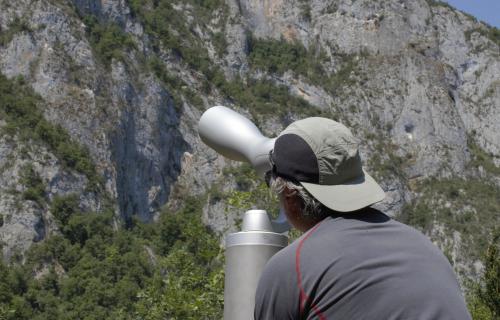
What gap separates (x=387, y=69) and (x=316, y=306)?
285 ft

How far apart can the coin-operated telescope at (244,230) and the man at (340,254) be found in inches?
21.2

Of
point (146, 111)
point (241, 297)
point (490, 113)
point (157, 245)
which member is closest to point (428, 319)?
point (241, 297)

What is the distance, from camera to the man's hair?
193cm

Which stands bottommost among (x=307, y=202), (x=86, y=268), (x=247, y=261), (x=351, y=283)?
(x=86, y=268)

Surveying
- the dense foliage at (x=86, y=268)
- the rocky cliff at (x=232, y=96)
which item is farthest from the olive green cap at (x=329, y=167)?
the rocky cliff at (x=232, y=96)

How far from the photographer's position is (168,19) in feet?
271

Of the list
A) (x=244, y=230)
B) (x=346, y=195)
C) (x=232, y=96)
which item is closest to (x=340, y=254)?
(x=346, y=195)

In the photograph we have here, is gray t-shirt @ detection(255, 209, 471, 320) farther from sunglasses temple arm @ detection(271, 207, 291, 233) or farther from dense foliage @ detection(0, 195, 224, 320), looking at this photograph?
dense foliage @ detection(0, 195, 224, 320)

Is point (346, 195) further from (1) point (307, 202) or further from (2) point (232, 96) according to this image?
(2) point (232, 96)

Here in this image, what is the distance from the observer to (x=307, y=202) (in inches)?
76.4

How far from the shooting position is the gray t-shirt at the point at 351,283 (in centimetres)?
174

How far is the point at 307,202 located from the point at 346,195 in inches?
4.0

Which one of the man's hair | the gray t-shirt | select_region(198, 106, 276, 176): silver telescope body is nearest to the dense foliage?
select_region(198, 106, 276, 176): silver telescope body

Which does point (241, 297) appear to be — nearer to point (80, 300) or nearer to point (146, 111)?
point (80, 300)
